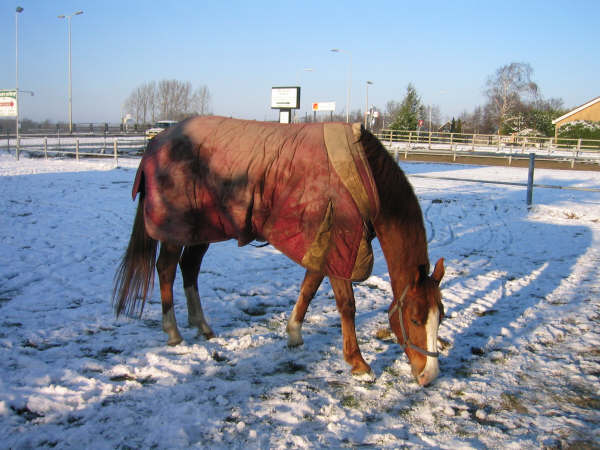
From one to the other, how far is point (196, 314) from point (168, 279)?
14.9 inches

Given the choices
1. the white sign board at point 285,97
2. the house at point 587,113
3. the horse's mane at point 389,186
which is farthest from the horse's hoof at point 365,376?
the house at point 587,113

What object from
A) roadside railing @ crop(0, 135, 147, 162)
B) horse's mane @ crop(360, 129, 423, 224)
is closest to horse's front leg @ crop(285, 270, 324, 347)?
horse's mane @ crop(360, 129, 423, 224)

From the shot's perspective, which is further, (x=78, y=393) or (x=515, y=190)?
(x=515, y=190)

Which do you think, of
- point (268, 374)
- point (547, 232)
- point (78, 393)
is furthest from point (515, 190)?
point (78, 393)

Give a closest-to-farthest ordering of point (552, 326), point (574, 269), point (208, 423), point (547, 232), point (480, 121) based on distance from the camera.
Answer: point (208, 423)
point (552, 326)
point (574, 269)
point (547, 232)
point (480, 121)

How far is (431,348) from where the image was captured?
2.81 meters

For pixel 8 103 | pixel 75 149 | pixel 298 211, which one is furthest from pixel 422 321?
pixel 75 149

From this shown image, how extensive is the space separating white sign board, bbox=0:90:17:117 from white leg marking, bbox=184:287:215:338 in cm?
2096

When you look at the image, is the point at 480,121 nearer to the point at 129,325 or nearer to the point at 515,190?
the point at 515,190

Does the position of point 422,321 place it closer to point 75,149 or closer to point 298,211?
point 298,211

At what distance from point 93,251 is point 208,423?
422 cm

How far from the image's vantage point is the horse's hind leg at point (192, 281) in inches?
150

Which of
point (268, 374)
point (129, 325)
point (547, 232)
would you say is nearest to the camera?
point (268, 374)

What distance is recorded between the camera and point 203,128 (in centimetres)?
353
